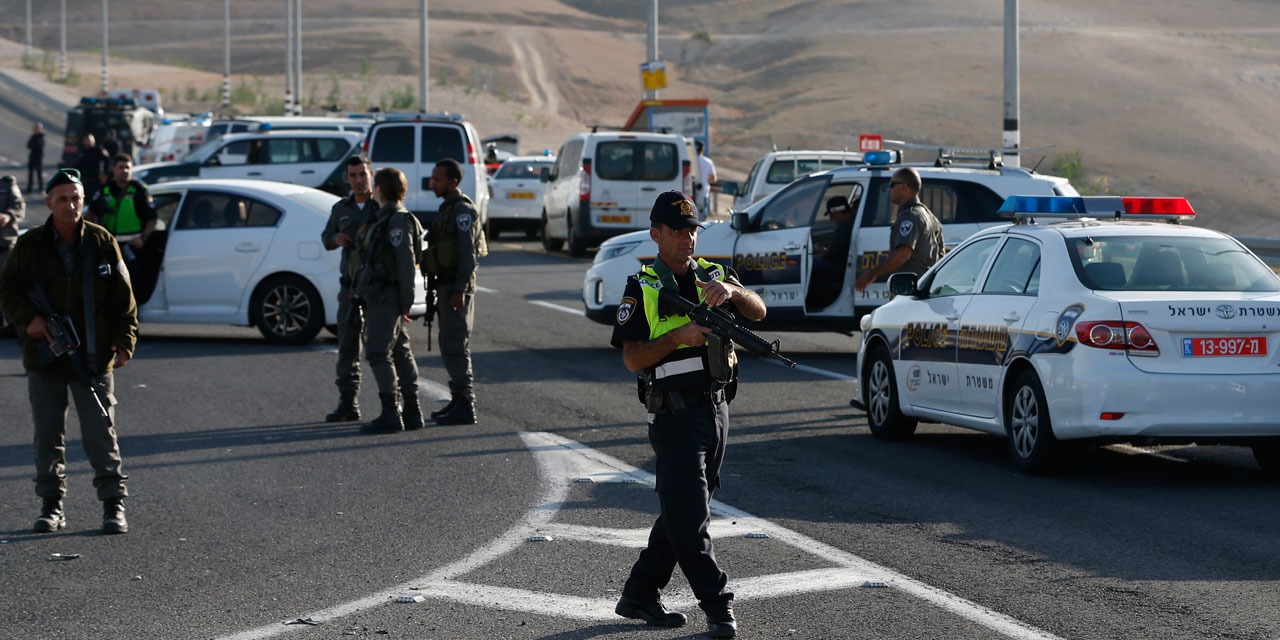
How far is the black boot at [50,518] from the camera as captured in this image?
8.12m

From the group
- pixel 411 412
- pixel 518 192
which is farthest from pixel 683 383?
pixel 518 192

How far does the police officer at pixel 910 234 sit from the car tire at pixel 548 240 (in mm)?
17200

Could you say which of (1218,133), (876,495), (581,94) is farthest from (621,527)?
(581,94)

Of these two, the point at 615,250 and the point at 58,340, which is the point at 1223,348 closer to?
the point at 58,340

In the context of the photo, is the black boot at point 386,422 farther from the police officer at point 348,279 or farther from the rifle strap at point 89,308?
the rifle strap at point 89,308

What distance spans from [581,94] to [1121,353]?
87740mm

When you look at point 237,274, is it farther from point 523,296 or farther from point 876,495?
point 876,495

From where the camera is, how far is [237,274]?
16.2m

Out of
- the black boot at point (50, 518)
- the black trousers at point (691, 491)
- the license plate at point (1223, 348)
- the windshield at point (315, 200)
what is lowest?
the black boot at point (50, 518)

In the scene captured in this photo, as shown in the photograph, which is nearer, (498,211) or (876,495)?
(876,495)

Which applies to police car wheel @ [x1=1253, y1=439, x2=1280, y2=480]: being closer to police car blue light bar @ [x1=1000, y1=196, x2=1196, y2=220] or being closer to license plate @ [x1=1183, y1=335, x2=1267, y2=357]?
license plate @ [x1=1183, y1=335, x2=1267, y2=357]

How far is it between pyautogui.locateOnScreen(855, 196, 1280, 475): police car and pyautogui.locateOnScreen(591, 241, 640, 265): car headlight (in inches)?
216

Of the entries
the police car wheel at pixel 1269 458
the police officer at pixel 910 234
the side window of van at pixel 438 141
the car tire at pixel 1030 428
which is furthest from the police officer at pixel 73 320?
the side window of van at pixel 438 141

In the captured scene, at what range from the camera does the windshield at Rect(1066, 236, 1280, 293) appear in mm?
9398
